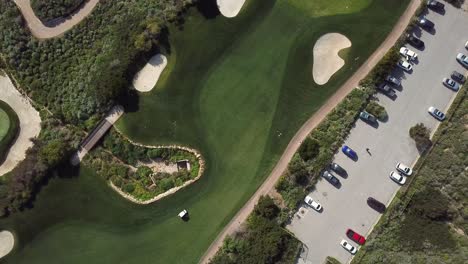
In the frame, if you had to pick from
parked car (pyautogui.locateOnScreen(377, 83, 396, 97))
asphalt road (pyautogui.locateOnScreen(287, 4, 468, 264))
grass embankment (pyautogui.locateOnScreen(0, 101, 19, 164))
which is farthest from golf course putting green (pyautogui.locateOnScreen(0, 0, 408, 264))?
grass embankment (pyautogui.locateOnScreen(0, 101, 19, 164))

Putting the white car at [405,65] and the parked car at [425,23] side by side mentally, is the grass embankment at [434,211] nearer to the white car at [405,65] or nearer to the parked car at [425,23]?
the white car at [405,65]

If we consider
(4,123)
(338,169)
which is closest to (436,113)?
(338,169)

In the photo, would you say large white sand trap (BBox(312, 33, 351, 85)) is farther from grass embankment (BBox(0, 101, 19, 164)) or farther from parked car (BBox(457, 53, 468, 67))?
grass embankment (BBox(0, 101, 19, 164))

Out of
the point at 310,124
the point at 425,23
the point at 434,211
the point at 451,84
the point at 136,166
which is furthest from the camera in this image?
the point at 136,166

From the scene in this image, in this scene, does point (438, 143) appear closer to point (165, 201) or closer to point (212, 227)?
point (212, 227)

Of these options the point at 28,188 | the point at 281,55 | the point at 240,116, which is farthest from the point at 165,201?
the point at 281,55

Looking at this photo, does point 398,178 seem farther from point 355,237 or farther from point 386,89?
point 386,89

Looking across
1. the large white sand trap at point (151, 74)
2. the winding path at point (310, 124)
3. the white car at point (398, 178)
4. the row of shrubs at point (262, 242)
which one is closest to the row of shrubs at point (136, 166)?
the large white sand trap at point (151, 74)
